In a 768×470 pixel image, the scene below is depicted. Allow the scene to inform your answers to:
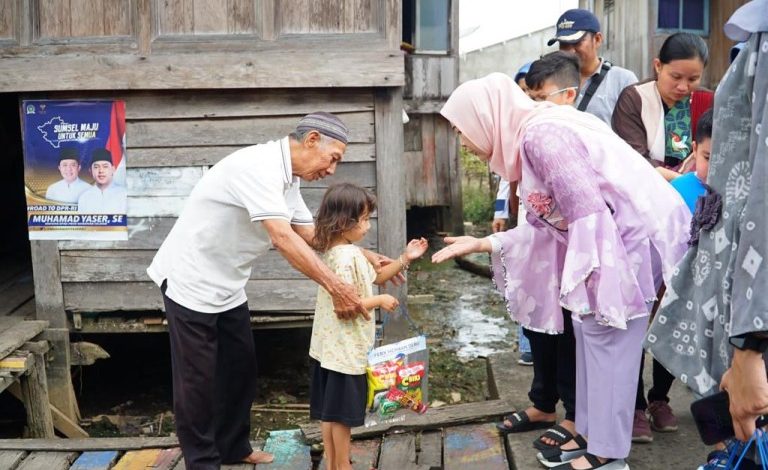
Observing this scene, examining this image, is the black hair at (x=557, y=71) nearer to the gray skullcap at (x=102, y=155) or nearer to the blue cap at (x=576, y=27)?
the blue cap at (x=576, y=27)

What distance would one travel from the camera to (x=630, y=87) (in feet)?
14.0

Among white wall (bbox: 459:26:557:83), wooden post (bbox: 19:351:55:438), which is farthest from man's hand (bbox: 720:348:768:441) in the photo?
white wall (bbox: 459:26:557:83)

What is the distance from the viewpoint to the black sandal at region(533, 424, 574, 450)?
3662 mm

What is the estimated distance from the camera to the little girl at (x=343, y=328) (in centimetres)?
350

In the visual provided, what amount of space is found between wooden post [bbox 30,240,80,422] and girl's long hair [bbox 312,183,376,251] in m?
3.92

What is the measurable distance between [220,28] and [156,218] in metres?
1.62

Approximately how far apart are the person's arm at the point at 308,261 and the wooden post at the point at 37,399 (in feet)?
13.2

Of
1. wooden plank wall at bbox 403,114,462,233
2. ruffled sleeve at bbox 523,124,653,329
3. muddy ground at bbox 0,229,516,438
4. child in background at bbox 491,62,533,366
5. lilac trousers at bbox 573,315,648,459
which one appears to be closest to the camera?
ruffled sleeve at bbox 523,124,653,329

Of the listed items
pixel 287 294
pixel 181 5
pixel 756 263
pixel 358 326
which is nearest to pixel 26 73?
pixel 181 5

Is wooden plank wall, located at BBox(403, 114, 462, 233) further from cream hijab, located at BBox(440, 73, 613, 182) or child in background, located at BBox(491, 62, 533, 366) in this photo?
cream hijab, located at BBox(440, 73, 613, 182)

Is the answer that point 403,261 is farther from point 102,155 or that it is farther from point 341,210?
point 102,155

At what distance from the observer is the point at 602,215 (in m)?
3.12

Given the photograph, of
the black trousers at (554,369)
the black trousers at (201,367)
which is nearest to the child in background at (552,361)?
the black trousers at (554,369)

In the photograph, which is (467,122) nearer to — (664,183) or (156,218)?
(664,183)
